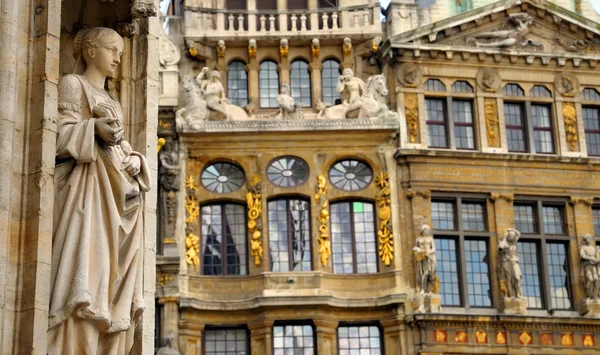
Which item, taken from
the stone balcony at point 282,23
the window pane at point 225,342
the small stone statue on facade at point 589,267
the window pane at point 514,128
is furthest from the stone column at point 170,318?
the small stone statue on facade at point 589,267

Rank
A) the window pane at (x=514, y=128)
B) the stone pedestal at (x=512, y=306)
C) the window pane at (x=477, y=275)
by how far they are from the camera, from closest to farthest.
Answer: the stone pedestal at (x=512, y=306) → the window pane at (x=477, y=275) → the window pane at (x=514, y=128)

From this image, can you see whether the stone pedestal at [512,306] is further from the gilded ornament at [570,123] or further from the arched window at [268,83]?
the arched window at [268,83]

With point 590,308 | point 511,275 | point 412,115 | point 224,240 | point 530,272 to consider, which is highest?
point 412,115

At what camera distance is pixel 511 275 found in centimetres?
3384

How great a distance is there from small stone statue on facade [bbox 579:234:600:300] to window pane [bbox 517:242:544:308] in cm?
115

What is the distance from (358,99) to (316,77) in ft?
4.89

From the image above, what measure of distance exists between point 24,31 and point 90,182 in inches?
41.8

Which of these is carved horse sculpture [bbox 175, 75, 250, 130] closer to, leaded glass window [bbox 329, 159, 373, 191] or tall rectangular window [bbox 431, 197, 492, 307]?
leaded glass window [bbox 329, 159, 373, 191]

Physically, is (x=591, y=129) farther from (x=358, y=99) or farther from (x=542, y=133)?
(x=358, y=99)

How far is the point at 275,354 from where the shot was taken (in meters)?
33.2

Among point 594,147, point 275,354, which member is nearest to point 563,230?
point 594,147

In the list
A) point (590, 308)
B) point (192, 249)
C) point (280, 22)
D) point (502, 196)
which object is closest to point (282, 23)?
point (280, 22)

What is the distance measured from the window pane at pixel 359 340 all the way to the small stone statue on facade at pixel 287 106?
18.2ft

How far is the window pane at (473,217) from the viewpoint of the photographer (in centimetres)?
3453
